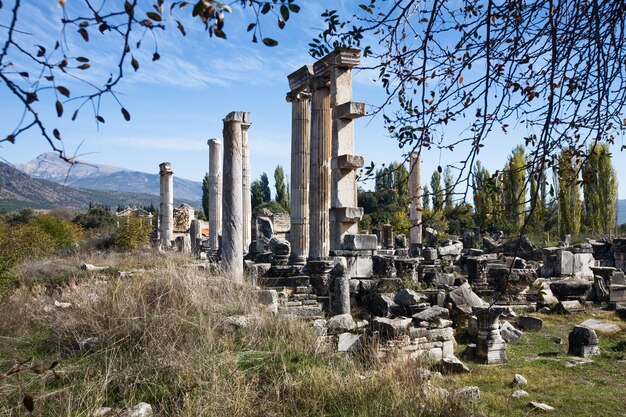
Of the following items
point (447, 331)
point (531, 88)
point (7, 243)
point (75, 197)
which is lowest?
point (447, 331)

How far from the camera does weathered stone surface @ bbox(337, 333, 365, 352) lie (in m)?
8.39

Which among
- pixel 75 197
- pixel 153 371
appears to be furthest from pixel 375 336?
pixel 75 197

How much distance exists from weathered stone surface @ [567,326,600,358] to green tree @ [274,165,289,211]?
51718mm

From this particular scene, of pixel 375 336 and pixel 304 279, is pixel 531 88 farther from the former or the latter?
pixel 304 279

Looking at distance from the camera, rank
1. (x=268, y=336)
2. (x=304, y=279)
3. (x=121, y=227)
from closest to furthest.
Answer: (x=268, y=336) → (x=304, y=279) → (x=121, y=227)

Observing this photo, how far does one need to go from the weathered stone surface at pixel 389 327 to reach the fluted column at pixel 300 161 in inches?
327

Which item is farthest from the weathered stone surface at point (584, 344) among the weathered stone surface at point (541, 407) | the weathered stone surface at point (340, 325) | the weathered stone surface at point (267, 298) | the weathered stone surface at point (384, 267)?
the weathered stone surface at point (267, 298)

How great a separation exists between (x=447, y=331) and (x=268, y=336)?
3477 millimetres

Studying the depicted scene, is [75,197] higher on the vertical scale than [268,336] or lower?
higher

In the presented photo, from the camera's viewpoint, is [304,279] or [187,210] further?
[187,210]

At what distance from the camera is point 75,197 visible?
175125 mm

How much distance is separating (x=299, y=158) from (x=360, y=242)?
12.0 ft

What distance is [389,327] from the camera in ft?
29.1

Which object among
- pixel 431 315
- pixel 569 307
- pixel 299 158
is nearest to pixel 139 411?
pixel 431 315
